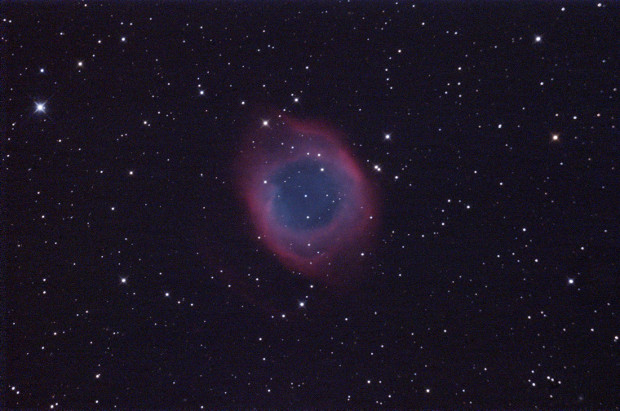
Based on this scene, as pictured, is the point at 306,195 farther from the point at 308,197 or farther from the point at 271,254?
the point at 271,254

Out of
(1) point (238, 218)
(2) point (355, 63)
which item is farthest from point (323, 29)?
(1) point (238, 218)

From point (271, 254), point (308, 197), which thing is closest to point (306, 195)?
point (308, 197)

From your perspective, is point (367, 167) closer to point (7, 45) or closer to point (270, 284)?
point (270, 284)
